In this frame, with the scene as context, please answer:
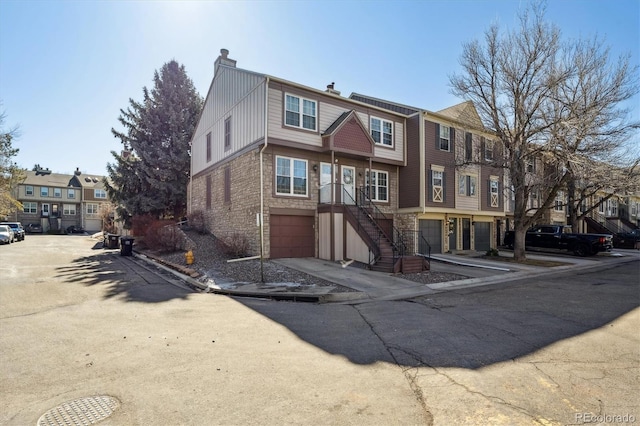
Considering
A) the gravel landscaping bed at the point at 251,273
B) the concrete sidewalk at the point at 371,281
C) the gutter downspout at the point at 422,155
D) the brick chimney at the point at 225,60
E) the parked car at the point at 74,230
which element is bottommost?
the concrete sidewalk at the point at 371,281

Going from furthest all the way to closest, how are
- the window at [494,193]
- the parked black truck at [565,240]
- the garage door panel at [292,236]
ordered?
1. the window at [494,193]
2. the parked black truck at [565,240]
3. the garage door panel at [292,236]

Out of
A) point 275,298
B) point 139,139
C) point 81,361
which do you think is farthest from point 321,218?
point 139,139

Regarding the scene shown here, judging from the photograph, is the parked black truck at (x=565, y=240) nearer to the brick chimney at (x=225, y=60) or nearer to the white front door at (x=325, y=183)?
the white front door at (x=325, y=183)

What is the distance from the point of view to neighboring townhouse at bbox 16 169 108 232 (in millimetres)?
55875

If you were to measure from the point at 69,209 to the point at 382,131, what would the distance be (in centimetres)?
6142

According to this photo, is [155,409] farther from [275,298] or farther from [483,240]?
[483,240]

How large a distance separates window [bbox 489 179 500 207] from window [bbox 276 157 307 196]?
13.9 metres

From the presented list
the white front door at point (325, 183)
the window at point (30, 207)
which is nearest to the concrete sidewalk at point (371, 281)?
the white front door at point (325, 183)

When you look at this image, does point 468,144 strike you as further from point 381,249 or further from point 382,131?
point 381,249

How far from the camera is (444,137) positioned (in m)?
20.9

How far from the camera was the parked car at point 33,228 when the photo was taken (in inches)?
2125

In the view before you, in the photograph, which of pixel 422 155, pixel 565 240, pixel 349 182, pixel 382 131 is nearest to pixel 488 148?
pixel 422 155

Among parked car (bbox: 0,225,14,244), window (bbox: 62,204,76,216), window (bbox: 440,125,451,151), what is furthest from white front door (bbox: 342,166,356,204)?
window (bbox: 62,204,76,216)

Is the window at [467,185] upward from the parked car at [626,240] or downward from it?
upward
